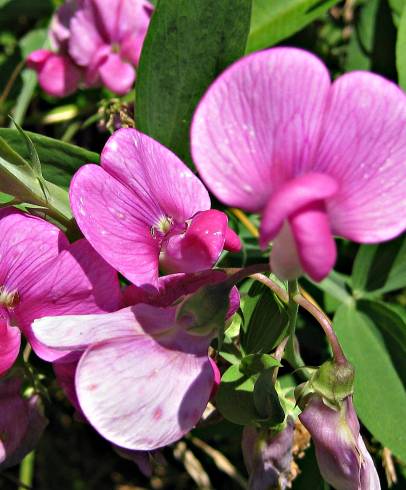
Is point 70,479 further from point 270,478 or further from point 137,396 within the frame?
point 137,396

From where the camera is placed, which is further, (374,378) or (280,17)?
(280,17)

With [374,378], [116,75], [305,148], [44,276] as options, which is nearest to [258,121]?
[305,148]

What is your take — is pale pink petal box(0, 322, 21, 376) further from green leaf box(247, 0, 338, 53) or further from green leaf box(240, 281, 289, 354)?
green leaf box(247, 0, 338, 53)

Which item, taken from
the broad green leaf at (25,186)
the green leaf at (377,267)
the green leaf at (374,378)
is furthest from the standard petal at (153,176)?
the green leaf at (377,267)

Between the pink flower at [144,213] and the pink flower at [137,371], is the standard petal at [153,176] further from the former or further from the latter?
the pink flower at [137,371]

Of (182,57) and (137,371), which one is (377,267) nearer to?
(182,57)

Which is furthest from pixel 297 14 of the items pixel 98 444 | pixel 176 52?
pixel 98 444

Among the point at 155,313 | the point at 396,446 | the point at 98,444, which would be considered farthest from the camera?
the point at 98,444
